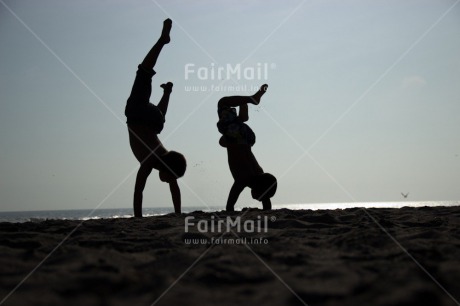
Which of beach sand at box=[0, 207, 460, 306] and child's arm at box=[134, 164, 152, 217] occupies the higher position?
child's arm at box=[134, 164, 152, 217]

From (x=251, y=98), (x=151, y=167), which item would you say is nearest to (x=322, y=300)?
(x=151, y=167)

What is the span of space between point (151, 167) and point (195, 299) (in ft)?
14.0

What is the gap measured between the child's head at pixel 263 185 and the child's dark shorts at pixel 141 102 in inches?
67.8

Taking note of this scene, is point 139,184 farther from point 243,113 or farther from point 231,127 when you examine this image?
point 243,113

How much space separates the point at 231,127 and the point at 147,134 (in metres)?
1.29

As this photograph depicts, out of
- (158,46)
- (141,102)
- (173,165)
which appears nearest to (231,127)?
(173,165)

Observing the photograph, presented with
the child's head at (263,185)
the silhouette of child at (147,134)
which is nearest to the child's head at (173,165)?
the silhouette of child at (147,134)

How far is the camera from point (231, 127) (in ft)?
21.7

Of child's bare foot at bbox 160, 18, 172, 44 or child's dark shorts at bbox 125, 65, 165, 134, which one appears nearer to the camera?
child's bare foot at bbox 160, 18, 172, 44

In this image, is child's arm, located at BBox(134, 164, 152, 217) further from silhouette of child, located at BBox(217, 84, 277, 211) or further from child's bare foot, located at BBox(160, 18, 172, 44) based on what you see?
child's bare foot, located at BBox(160, 18, 172, 44)

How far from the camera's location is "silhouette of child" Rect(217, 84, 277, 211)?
21.0 ft

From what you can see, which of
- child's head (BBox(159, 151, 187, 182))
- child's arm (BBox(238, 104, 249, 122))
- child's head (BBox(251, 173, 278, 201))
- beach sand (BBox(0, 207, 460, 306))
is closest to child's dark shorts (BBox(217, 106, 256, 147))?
child's arm (BBox(238, 104, 249, 122))

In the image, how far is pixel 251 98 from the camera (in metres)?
6.70

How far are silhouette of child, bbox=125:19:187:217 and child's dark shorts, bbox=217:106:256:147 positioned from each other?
90 cm
